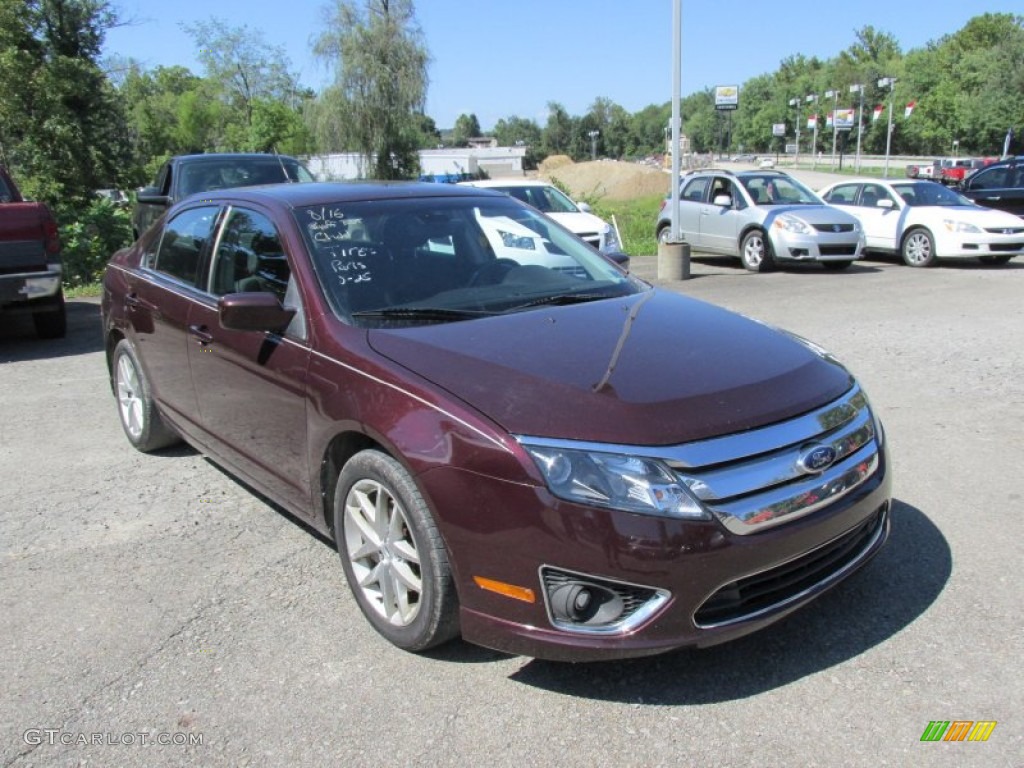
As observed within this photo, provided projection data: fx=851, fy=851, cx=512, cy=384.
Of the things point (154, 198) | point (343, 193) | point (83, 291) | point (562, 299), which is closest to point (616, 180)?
point (83, 291)

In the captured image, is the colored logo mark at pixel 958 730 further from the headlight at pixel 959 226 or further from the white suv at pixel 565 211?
the headlight at pixel 959 226

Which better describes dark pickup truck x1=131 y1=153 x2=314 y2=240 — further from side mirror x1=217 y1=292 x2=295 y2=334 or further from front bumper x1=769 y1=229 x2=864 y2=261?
side mirror x1=217 y1=292 x2=295 y2=334

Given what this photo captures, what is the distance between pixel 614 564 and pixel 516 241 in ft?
7.20

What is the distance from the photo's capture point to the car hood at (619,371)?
265 centimetres

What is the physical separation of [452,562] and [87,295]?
11868 millimetres

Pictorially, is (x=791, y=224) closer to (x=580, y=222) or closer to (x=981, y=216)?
(x=981, y=216)

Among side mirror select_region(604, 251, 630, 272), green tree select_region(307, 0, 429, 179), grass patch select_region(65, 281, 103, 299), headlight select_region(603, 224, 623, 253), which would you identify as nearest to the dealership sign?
green tree select_region(307, 0, 429, 179)

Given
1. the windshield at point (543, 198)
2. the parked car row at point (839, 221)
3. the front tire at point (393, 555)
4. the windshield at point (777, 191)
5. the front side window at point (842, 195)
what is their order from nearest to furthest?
the front tire at point (393, 555) → the windshield at point (543, 198) → the parked car row at point (839, 221) → the windshield at point (777, 191) → the front side window at point (842, 195)

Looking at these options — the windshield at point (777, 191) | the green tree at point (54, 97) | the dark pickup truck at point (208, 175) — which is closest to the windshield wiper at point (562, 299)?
the dark pickup truck at point (208, 175)

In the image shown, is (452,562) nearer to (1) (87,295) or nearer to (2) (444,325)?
(2) (444,325)

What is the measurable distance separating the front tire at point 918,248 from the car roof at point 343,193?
1221 centimetres

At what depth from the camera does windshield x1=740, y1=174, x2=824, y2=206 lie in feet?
49.0

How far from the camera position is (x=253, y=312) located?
343 cm

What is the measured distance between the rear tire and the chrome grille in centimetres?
837
